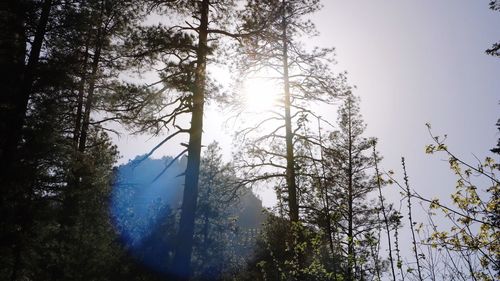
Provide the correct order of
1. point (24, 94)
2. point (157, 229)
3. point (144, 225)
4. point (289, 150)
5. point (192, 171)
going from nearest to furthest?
point (192, 171) → point (24, 94) → point (289, 150) → point (157, 229) → point (144, 225)

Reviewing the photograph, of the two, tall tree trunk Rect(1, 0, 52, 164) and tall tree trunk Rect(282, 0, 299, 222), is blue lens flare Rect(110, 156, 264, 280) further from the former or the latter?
tall tree trunk Rect(1, 0, 52, 164)

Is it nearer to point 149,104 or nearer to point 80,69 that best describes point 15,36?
point 80,69

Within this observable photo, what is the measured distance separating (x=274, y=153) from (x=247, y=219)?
2674 inches

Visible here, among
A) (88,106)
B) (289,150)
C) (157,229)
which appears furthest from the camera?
(157,229)

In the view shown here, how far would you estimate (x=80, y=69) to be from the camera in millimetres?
10484

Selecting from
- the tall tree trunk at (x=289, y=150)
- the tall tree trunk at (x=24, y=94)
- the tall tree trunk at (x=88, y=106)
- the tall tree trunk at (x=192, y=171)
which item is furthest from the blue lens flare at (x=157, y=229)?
the tall tree trunk at (x=192, y=171)

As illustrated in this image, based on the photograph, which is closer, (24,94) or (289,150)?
(24,94)

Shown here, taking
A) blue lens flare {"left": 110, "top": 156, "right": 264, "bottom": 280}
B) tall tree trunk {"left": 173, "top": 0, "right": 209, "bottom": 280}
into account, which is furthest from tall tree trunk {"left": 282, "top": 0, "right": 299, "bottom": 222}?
blue lens flare {"left": 110, "top": 156, "right": 264, "bottom": 280}

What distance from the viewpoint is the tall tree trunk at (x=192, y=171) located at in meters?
7.99

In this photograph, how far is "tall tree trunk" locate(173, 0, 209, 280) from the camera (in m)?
7.99

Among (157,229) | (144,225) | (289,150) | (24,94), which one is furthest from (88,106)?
(144,225)

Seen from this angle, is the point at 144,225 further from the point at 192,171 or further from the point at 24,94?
the point at 192,171

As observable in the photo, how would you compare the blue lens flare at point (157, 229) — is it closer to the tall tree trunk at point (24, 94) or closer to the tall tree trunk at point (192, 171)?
the tall tree trunk at point (24, 94)

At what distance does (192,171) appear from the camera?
8.63 meters
